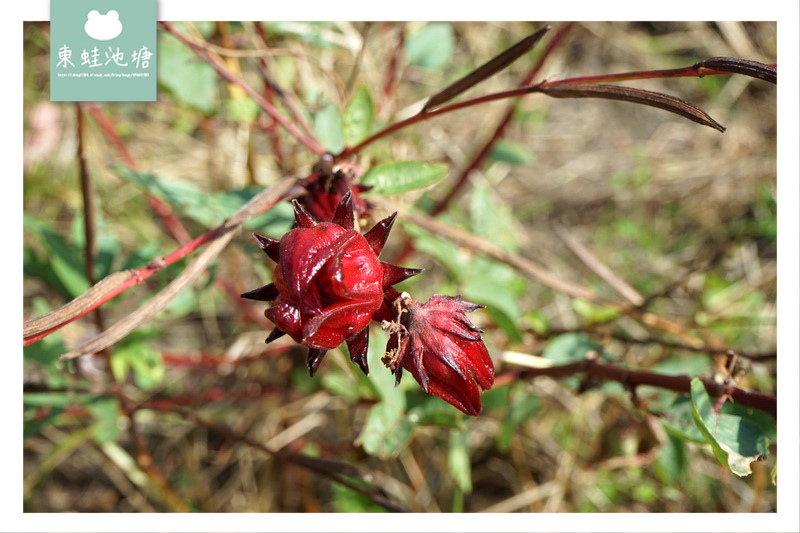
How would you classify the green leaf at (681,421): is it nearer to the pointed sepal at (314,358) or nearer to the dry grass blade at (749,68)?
the dry grass blade at (749,68)

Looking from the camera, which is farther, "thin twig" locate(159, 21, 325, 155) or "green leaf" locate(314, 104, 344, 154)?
"green leaf" locate(314, 104, 344, 154)

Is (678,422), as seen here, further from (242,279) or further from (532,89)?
(242,279)

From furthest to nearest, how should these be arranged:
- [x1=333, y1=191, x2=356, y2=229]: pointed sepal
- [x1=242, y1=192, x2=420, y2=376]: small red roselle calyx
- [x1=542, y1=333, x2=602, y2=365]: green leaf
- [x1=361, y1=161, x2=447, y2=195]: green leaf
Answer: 1. [x1=542, y1=333, x2=602, y2=365]: green leaf
2. [x1=361, y1=161, x2=447, y2=195]: green leaf
3. [x1=333, y1=191, x2=356, y2=229]: pointed sepal
4. [x1=242, y1=192, x2=420, y2=376]: small red roselle calyx

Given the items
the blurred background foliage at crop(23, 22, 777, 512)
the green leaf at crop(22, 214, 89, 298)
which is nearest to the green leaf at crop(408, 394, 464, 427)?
the blurred background foliage at crop(23, 22, 777, 512)

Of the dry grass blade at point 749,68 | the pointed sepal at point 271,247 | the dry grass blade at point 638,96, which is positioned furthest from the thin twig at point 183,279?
the dry grass blade at point 749,68

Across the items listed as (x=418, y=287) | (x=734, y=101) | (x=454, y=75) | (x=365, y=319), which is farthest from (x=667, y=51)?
(x=365, y=319)

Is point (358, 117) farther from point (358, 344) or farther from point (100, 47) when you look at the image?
point (358, 344)

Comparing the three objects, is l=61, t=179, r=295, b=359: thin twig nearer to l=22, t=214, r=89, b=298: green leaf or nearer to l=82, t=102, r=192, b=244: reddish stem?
l=22, t=214, r=89, b=298: green leaf
